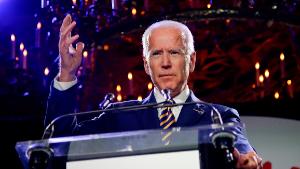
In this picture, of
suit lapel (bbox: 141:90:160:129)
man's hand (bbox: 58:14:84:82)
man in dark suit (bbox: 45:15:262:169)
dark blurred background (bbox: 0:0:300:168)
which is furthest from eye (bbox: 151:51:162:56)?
dark blurred background (bbox: 0:0:300:168)

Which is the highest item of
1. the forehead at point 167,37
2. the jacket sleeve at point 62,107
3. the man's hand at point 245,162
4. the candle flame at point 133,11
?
the forehead at point 167,37

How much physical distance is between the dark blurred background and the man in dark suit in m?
1.44

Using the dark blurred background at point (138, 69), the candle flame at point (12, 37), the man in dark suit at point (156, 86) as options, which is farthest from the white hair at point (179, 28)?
the candle flame at point (12, 37)

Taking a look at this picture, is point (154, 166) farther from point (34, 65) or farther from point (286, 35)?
point (286, 35)

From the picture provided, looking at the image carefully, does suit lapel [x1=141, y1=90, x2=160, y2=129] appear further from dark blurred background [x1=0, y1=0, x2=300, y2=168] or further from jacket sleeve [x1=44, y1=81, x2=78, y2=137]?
dark blurred background [x1=0, y1=0, x2=300, y2=168]

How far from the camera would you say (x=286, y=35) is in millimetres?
3881

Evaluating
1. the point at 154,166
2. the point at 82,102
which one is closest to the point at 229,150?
the point at 154,166

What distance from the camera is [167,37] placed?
1.87 metres

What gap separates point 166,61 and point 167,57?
0.05 ft

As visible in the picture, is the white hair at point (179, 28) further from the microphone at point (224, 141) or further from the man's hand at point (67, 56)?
the microphone at point (224, 141)

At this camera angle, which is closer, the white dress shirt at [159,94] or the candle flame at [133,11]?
the white dress shirt at [159,94]

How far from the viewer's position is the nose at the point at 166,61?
1.85 metres

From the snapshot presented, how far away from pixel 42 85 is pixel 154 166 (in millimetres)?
2559

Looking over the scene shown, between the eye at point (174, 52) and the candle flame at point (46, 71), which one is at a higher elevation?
the eye at point (174, 52)
